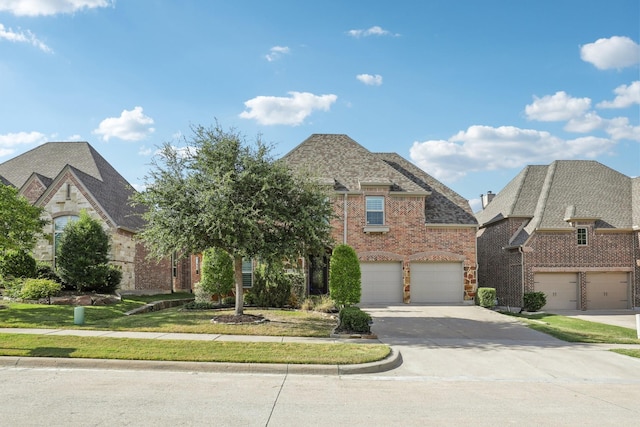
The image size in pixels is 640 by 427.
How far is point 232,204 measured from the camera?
1616cm

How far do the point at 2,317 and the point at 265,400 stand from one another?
1309cm

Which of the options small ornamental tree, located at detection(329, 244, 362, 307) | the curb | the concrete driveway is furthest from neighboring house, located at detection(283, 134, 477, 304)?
the curb

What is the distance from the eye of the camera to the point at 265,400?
26.4 ft

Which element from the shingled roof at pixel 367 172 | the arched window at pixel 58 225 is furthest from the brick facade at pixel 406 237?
the arched window at pixel 58 225

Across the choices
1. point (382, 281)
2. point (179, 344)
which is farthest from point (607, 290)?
point (179, 344)

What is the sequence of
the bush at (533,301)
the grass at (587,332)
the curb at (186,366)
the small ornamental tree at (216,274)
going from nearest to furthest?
the curb at (186,366) < the grass at (587,332) < the small ornamental tree at (216,274) < the bush at (533,301)

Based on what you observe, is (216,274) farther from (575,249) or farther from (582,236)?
(582,236)

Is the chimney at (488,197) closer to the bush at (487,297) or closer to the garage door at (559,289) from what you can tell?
the garage door at (559,289)

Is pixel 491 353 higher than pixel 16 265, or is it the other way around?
pixel 16 265

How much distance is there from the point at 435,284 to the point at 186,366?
19.7 meters

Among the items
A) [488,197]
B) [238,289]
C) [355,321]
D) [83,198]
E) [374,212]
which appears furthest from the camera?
[488,197]

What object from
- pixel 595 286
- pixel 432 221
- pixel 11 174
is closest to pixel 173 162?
pixel 432 221

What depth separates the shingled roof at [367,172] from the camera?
27969 mm

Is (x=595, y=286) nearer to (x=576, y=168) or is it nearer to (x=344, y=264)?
(x=576, y=168)
